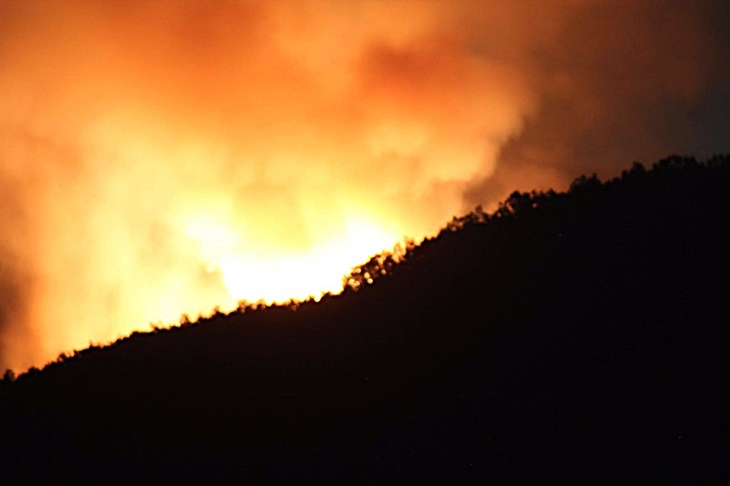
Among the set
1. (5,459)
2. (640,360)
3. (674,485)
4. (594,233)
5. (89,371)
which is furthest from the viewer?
(89,371)

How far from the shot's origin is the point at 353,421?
42.0 feet

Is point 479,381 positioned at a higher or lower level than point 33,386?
lower

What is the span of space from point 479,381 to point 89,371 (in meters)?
10.4

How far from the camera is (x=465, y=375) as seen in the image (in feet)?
43.5

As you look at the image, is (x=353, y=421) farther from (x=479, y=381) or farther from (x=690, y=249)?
(x=690, y=249)

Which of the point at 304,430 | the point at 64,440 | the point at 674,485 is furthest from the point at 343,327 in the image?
the point at 674,485

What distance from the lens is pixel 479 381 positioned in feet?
42.5

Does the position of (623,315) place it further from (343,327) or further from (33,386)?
(33,386)

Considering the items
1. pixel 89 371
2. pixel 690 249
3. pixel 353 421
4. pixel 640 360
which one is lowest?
pixel 640 360

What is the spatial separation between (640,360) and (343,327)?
704 centimetres

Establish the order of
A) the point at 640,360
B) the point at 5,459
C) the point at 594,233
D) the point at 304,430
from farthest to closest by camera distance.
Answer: the point at 594,233
the point at 5,459
the point at 304,430
the point at 640,360

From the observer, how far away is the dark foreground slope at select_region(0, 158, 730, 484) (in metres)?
11.0

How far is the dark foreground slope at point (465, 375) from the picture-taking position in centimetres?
1099

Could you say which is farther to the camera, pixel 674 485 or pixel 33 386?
pixel 33 386
